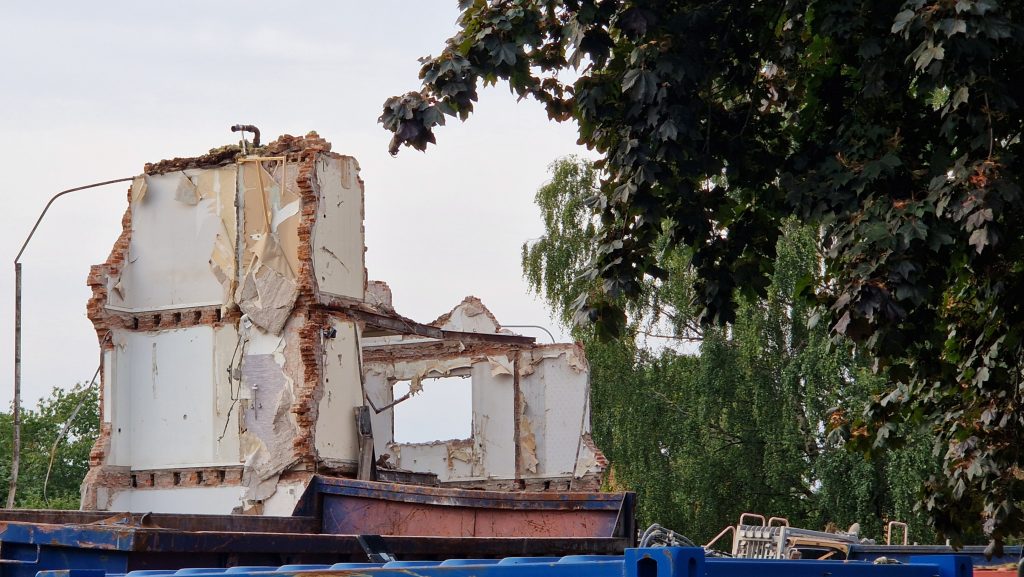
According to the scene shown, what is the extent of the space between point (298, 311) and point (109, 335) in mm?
3173

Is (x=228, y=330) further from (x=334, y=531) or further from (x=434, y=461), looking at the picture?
(x=434, y=461)

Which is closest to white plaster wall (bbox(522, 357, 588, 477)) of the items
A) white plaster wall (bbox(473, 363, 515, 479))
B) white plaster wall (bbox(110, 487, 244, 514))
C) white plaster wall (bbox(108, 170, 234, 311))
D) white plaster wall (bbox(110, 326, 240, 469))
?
white plaster wall (bbox(473, 363, 515, 479))

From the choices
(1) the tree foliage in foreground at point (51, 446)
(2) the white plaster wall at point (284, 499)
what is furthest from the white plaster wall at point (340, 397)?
(1) the tree foliage in foreground at point (51, 446)

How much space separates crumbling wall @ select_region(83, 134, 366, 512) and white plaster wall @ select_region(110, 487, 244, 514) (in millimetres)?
21

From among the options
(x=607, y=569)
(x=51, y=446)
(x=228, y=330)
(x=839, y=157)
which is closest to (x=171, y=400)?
(x=228, y=330)

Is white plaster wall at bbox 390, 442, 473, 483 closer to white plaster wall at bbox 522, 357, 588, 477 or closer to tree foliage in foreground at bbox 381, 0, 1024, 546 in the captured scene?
white plaster wall at bbox 522, 357, 588, 477

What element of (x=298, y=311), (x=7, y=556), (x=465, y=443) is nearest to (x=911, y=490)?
(x=465, y=443)

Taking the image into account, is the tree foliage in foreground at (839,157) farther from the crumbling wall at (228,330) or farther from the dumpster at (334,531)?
the crumbling wall at (228,330)

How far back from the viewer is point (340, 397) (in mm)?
18938

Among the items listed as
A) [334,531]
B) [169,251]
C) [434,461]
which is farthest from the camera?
[434,461]

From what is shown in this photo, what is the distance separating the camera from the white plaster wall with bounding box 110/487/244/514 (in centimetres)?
1856

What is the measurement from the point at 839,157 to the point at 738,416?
20.5 metres

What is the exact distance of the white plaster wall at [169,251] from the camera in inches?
758

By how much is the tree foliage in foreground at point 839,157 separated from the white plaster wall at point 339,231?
36.0 feet
